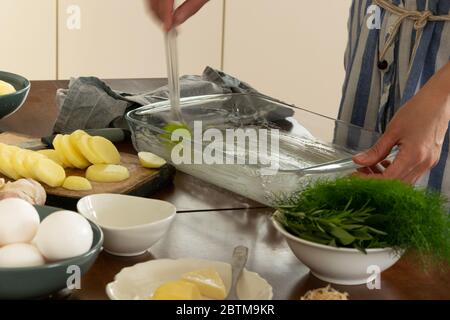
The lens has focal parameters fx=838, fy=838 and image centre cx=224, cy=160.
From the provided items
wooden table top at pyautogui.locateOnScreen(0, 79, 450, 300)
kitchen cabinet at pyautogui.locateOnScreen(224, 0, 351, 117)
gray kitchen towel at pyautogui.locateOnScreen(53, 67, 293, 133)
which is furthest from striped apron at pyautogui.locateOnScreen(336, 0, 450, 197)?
kitchen cabinet at pyautogui.locateOnScreen(224, 0, 351, 117)

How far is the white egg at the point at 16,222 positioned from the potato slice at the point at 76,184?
29 centimetres

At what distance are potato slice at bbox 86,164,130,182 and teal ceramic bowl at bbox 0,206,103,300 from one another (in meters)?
0.39

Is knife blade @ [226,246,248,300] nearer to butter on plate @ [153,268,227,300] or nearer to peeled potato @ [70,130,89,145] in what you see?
butter on plate @ [153,268,227,300]

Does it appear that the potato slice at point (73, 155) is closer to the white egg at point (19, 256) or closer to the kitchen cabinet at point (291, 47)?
the white egg at point (19, 256)

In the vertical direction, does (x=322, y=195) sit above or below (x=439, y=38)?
below

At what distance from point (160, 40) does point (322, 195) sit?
2.50 meters

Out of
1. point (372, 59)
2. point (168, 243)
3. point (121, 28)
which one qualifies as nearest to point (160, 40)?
point (121, 28)

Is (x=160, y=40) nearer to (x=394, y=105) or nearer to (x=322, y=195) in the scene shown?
(x=394, y=105)

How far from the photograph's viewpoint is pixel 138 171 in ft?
4.50

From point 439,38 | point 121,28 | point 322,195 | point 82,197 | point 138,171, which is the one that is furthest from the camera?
point 121,28

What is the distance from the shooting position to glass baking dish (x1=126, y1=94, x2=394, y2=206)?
1.28 meters

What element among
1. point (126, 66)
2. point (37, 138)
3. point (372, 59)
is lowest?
point (126, 66)

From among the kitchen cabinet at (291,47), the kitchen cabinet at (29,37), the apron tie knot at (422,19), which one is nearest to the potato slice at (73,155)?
the apron tie knot at (422,19)

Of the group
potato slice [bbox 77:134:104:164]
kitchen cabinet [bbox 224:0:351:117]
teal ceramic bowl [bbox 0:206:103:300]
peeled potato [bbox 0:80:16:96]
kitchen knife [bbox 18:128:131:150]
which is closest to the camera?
teal ceramic bowl [bbox 0:206:103:300]
